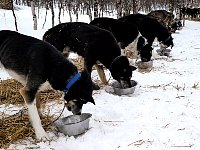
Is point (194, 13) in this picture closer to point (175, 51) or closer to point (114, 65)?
point (175, 51)

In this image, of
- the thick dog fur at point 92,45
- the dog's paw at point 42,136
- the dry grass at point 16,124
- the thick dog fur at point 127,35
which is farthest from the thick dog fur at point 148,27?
the dog's paw at point 42,136

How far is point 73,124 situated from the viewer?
4559mm

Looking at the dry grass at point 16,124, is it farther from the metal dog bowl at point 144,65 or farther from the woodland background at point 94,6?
the woodland background at point 94,6

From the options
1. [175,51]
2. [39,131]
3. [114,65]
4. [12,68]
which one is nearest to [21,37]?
[12,68]

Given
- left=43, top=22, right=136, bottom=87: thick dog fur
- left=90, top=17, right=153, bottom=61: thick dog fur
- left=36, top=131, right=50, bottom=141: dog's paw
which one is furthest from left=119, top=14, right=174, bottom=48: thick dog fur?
left=36, top=131, right=50, bottom=141: dog's paw

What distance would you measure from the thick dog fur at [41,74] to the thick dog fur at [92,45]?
1.98m

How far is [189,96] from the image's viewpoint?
21.8ft

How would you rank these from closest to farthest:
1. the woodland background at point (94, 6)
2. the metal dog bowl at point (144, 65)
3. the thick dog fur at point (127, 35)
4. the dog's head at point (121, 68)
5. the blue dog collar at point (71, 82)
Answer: the blue dog collar at point (71, 82), the dog's head at point (121, 68), the thick dog fur at point (127, 35), the metal dog bowl at point (144, 65), the woodland background at point (94, 6)

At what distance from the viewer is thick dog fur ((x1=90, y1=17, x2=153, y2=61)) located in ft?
30.5

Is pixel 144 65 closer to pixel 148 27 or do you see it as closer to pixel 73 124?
pixel 148 27

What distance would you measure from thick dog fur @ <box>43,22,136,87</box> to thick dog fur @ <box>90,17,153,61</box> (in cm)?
206

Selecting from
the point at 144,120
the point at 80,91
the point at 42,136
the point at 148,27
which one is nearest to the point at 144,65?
the point at 148,27

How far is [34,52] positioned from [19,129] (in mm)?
1189

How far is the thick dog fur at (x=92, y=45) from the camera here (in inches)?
257
